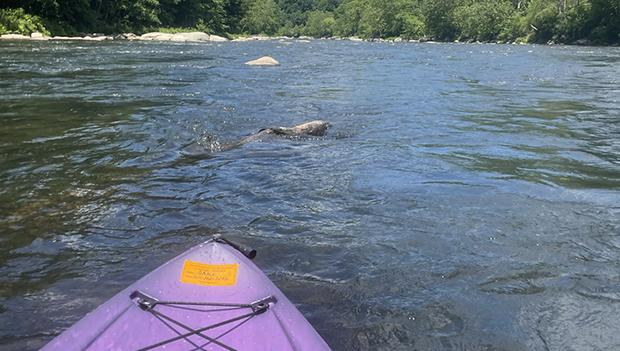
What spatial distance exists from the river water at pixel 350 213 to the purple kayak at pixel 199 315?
0.57m

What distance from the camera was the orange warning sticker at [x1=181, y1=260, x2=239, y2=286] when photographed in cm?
283

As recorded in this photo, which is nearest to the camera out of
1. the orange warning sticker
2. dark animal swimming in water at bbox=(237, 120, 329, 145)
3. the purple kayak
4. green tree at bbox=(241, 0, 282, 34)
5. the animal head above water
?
the purple kayak

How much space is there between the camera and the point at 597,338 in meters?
3.08

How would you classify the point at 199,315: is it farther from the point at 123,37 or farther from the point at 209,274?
the point at 123,37

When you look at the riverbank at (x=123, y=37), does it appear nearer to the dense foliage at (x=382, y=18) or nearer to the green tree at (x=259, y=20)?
the dense foliage at (x=382, y=18)

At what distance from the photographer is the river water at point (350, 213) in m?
3.30

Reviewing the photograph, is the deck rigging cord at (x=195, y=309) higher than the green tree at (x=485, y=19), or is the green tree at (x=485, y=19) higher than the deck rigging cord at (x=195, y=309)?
the green tree at (x=485, y=19)

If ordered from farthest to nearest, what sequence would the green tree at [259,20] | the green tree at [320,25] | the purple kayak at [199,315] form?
the green tree at [320,25], the green tree at [259,20], the purple kayak at [199,315]

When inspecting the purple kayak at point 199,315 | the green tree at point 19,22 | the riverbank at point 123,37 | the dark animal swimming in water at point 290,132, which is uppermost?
the green tree at point 19,22

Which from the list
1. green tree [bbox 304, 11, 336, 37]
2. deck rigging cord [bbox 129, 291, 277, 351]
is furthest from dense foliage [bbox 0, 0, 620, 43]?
deck rigging cord [bbox 129, 291, 277, 351]

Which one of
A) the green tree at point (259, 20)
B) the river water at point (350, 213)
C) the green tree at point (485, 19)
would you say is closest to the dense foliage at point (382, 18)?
the green tree at point (485, 19)

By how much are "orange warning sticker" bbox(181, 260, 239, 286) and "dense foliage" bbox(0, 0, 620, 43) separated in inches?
1261

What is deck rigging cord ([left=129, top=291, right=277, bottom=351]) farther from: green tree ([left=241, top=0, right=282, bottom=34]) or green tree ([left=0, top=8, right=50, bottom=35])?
green tree ([left=241, top=0, right=282, bottom=34])

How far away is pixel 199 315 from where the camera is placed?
2555 mm
